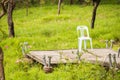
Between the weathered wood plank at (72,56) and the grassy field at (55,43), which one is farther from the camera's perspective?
the weathered wood plank at (72,56)

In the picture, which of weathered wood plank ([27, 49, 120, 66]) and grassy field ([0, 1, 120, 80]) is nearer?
grassy field ([0, 1, 120, 80])

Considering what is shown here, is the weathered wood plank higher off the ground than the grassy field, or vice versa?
the weathered wood plank

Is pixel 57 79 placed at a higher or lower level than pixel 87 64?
lower

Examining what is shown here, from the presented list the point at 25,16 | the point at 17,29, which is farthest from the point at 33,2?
the point at 17,29

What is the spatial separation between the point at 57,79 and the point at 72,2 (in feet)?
104

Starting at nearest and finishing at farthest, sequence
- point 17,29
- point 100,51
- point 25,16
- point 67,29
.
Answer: point 100,51 → point 67,29 → point 17,29 → point 25,16

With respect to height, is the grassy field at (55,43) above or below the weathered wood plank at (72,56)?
below

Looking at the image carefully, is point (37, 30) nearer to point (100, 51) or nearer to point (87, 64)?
point (100, 51)

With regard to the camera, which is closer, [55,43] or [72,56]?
[72,56]

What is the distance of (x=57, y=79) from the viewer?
12.3 metres

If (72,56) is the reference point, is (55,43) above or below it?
below

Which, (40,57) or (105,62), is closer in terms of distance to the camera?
(105,62)

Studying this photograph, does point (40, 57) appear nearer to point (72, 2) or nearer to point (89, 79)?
point (89, 79)

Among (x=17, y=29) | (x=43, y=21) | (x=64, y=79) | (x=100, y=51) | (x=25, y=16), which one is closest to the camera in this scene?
(x=64, y=79)
